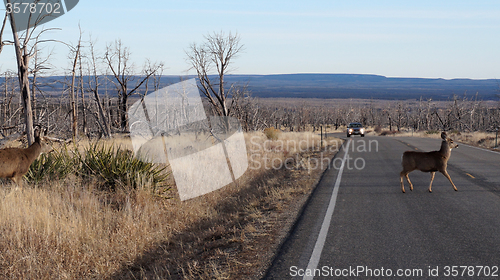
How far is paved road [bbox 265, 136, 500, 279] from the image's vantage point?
14.4 feet

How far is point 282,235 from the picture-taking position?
19.2 feet

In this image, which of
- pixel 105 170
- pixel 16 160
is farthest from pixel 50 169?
pixel 16 160

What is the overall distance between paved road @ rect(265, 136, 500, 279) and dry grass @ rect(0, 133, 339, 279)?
1.66 feet

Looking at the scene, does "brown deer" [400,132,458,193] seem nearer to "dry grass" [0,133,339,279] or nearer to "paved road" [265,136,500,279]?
"paved road" [265,136,500,279]

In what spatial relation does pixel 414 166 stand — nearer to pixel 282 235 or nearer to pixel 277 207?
pixel 277 207

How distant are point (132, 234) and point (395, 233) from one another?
13.8ft

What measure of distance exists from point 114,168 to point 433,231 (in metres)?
6.67

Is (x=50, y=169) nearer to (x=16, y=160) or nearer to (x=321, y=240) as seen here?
(x=16, y=160)

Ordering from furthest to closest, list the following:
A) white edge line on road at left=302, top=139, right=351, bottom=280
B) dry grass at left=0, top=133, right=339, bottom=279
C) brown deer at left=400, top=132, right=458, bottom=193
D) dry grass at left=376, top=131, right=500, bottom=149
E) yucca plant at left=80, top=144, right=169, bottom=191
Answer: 1. dry grass at left=376, top=131, right=500, bottom=149
2. yucca plant at left=80, top=144, right=169, bottom=191
3. brown deer at left=400, top=132, right=458, bottom=193
4. dry grass at left=0, top=133, right=339, bottom=279
5. white edge line on road at left=302, top=139, right=351, bottom=280

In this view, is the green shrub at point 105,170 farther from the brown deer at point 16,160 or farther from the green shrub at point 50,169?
the brown deer at point 16,160

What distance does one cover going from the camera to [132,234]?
6.49 m

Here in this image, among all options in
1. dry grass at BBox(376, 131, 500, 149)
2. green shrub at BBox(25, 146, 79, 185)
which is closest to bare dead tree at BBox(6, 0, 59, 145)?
green shrub at BBox(25, 146, 79, 185)

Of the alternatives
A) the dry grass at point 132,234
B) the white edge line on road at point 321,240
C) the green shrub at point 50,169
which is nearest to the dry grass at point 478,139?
the white edge line on road at point 321,240

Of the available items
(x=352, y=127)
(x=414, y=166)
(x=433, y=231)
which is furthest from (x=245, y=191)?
(x=352, y=127)
